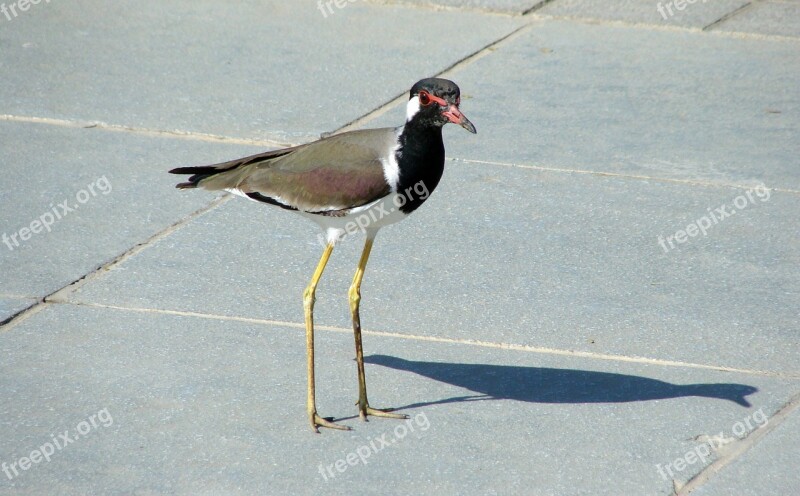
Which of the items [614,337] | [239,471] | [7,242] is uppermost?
[7,242]

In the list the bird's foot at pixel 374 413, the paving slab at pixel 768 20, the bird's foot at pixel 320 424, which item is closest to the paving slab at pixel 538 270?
the bird's foot at pixel 374 413

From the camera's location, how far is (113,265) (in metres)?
6.18

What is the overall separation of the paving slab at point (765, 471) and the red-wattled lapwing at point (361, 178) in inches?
53.1

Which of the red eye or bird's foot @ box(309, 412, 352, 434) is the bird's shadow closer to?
bird's foot @ box(309, 412, 352, 434)

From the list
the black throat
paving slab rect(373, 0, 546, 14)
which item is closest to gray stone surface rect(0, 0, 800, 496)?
paving slab rect(373, 0, 546, 14)

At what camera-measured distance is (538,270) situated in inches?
248

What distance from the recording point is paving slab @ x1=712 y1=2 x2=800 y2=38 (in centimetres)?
1011

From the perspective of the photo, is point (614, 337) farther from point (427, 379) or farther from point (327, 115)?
point (327, 115)

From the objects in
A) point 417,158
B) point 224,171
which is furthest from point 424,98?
point 224,171

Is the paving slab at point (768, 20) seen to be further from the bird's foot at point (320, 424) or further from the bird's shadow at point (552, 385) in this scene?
the bird's foot at point (320, 424)

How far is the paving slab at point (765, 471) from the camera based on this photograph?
439 centimetres

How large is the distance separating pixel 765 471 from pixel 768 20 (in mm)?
6782

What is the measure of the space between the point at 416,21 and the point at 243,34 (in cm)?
159

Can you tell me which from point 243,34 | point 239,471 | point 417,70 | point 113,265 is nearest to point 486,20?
point 417,70
